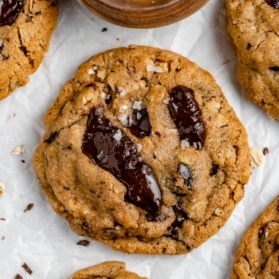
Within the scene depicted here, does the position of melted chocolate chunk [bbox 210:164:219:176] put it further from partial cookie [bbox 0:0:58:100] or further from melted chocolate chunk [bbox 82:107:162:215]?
partial cookie [bbox 0:0:58:100]

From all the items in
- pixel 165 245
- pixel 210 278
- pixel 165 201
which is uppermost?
pixel 165 201

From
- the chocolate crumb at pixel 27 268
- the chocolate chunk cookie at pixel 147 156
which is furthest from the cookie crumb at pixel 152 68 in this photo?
the chocolate crumb at pixel 27 268

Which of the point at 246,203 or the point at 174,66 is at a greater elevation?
the point at 174,66

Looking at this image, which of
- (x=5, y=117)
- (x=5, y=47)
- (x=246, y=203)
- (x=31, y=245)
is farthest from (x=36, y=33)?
(x=246, y=203)

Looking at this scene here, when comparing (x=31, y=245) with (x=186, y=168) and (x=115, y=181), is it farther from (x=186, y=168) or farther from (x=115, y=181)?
(x=186, y=168)

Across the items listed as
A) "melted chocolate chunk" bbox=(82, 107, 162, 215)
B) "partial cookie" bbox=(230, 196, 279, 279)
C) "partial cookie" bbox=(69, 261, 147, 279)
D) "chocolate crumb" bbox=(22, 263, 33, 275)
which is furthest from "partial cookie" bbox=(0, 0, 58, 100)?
"partial cookie" bbox=(230, 196, 279, 279)

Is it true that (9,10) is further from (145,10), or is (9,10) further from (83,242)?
(83,242)

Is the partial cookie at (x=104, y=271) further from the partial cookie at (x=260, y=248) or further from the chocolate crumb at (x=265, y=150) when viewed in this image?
the chocolate crumb at (x=265, y=150)
